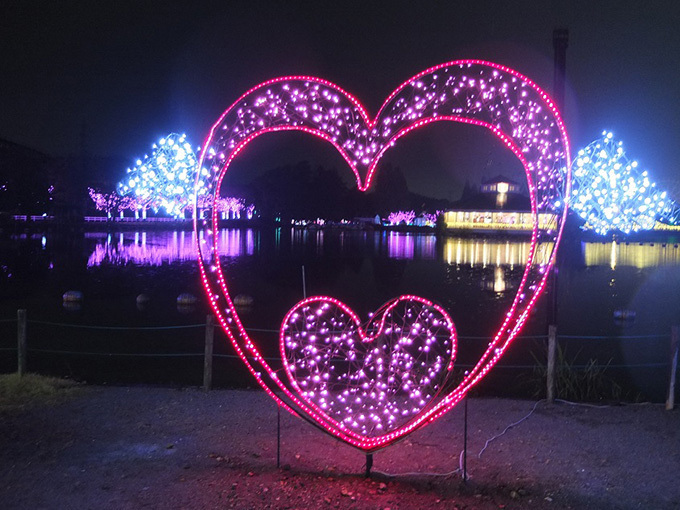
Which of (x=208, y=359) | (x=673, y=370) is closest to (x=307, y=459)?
(x=208, y=359)

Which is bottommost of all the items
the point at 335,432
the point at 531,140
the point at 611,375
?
the point at 611,375

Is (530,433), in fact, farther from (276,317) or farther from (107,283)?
(107,283)

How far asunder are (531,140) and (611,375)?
7.21 meters

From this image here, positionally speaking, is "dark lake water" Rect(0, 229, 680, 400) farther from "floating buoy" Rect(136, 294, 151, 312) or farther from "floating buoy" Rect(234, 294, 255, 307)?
"floating buoy" Rect(234, 294, 255, 307)

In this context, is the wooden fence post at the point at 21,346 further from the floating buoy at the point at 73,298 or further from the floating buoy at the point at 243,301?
the floating buoy at the point at 73,298

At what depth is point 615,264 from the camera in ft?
108

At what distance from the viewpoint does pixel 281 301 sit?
Answer: 64.1 ft

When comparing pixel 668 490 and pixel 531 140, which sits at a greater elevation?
pixel 531 140

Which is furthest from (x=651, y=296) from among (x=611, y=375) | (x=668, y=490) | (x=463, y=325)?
(x=668, y=490)

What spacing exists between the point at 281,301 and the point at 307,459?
46.2 ft

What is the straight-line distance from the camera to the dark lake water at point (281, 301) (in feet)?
37.7

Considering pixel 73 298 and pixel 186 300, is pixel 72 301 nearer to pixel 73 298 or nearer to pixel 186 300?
pixel 73 298

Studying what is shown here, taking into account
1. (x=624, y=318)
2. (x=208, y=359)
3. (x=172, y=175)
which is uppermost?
(x=172, y=175)

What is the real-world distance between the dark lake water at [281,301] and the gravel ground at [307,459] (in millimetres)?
1780
